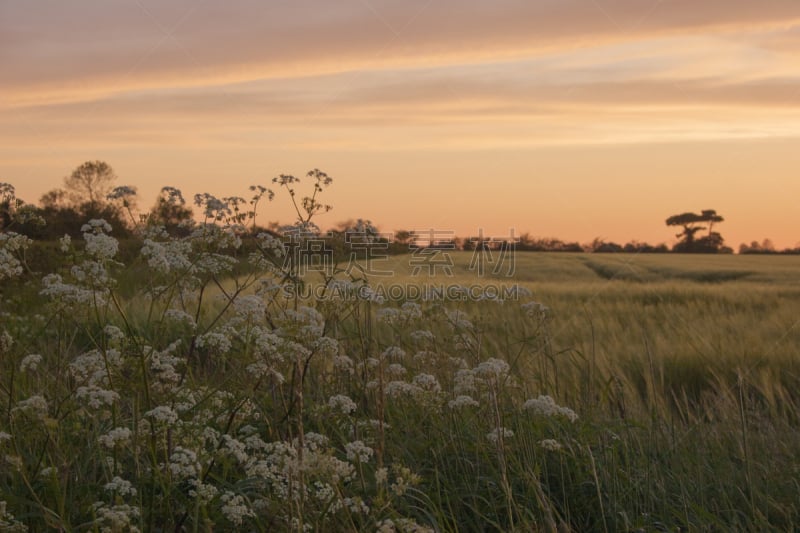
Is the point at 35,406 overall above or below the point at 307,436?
above

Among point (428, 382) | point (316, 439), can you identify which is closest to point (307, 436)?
point (316, 439)

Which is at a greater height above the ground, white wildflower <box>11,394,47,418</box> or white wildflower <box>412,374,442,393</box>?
white wildflower <box>11,394,47,418</box>

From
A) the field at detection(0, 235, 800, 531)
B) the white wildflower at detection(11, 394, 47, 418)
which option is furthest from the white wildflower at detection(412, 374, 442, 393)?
the white wildflower at detection(11, 394, 47, 418)

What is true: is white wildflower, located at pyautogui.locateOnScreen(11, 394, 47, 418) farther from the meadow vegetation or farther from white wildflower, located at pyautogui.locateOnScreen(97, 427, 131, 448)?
white wildflower, located at pyautogui.locateOnScreen(97, 427, 131, 448)

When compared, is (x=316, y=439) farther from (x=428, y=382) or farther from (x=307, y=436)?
(x=428, y=382)

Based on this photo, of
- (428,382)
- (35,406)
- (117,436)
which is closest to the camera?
(117,436)

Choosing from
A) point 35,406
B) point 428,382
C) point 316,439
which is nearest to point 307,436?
point 316,439

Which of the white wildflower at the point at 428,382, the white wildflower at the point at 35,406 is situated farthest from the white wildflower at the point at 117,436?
the white wildflower at the point at 428,382

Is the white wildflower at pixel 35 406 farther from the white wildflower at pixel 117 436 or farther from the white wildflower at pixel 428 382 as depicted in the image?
the white wildflower at pixel 428 382

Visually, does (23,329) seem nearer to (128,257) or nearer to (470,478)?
(470,478)

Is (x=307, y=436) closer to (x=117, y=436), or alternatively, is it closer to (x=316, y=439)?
(x=316, y=439)

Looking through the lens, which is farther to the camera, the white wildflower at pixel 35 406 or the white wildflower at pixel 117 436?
the white wildflower at pixel 35 406

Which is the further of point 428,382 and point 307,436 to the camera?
point 428,382

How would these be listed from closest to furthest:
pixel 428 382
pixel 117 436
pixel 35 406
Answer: pixel 117 436 → pixel 35 406 → pixel 428 382
